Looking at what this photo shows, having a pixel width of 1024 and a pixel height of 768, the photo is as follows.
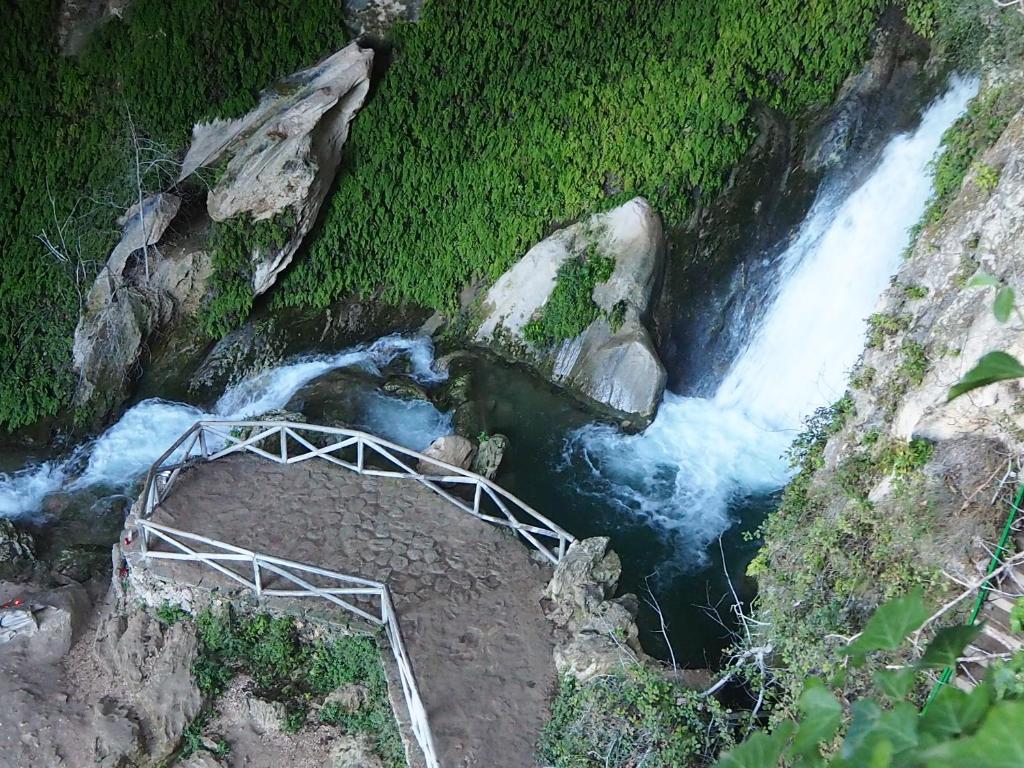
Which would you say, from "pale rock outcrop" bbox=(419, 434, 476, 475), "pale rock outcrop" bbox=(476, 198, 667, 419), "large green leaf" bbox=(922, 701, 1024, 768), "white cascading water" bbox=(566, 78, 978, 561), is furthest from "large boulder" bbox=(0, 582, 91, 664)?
"large green leaf" bbox=(922, 701, 1024, 768)

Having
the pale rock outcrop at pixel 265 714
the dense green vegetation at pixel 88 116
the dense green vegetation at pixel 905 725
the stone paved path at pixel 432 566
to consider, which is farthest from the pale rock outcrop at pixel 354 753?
the dense green vegetation at pixel 88 116

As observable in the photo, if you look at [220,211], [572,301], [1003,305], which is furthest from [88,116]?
[1003,305]

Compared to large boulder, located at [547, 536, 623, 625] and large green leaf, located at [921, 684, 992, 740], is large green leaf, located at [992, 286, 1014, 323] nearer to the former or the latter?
large green leaf, located at [921, 684, 992, 740]

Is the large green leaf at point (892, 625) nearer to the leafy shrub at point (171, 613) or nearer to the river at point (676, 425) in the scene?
the leafy shrub at point (171, 613)

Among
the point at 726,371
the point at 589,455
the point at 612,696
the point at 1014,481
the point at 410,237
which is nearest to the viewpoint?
the point at 1014,481

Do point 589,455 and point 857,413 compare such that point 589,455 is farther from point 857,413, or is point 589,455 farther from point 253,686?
point 253,686

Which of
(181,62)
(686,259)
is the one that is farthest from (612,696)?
(181,62)

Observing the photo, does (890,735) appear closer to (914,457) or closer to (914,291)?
(914,457)
